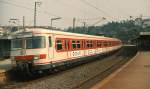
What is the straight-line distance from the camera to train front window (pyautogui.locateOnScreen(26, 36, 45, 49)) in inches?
663

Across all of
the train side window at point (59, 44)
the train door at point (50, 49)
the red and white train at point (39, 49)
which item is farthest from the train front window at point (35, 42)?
the train side window at point (59, 44)

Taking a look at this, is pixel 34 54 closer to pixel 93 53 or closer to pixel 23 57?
pixel 23 57

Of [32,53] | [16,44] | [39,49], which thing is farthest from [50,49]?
[16,44]

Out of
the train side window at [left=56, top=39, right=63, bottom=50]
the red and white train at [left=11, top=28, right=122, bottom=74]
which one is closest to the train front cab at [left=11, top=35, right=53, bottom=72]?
the red and white train at [left=11, top=28, right=122, bottom=74]

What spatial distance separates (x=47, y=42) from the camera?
56.3 feet

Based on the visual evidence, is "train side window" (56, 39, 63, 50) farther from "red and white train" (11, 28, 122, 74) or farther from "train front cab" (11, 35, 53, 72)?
"train front cab" (11, 35, 53, 72)

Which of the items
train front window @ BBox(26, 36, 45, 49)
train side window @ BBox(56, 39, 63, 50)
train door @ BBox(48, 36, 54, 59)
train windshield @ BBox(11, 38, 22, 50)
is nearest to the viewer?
train front window @ BBox(26, 36, 45, 49)

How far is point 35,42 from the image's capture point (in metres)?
16.9

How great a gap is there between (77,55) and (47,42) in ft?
20.1

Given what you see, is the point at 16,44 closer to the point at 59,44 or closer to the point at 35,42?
the point at 35,42

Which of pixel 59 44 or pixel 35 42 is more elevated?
pixel 35 42

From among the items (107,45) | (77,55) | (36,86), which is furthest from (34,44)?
(107,45)

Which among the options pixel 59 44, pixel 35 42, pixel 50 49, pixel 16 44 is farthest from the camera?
pixel 59 44

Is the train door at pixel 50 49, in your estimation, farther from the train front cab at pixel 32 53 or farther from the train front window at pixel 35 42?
the train front window at pixel 35 42
